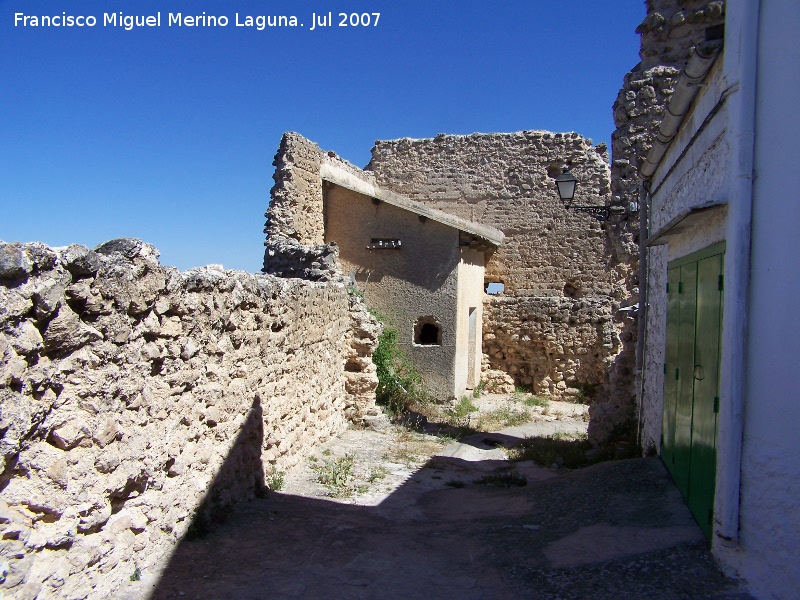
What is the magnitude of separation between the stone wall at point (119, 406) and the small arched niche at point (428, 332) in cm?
704

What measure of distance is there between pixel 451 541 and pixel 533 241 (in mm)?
12362

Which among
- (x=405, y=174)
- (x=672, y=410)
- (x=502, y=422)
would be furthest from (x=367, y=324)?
(x=405, y=174)

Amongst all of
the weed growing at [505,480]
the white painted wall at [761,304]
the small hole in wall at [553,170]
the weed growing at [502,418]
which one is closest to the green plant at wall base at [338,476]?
the weed growing at [505,480]

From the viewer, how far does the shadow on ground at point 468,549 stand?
4.29m

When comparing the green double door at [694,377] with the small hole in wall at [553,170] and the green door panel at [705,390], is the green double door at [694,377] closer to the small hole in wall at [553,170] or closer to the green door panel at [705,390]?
the green door panel at [705,390]

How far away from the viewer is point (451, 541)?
18.3 feet

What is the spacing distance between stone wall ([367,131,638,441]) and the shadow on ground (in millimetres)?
8714

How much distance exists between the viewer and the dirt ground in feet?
14.2

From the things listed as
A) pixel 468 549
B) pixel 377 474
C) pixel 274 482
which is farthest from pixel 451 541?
pixel 377 474

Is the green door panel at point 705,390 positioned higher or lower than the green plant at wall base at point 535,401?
higher

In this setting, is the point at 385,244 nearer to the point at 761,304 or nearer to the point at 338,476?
the point at 338,476

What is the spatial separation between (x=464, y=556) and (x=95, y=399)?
308 centimetres

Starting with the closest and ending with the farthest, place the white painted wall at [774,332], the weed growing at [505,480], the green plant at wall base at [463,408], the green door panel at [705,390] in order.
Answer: the white painted wall at [774,332] < the green door panel at [705,390] < the weed growing at [505,480] < the green plant at wall base at [463,408]

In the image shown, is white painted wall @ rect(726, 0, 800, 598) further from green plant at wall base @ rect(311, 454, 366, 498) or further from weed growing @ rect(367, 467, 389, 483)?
weed growing @ rect(367, 467, 389, 483)
